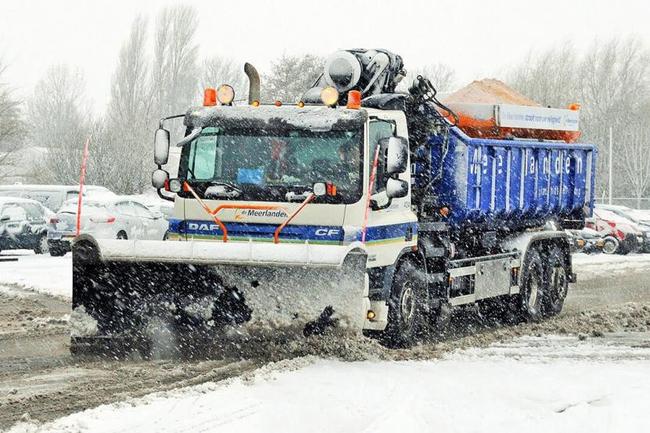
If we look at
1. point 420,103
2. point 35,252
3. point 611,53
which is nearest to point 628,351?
point 420,103

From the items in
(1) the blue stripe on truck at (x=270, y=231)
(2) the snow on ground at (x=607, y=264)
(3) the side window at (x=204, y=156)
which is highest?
(3) the side window at (x=204, y=156)

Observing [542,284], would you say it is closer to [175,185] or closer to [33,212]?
[175,185]

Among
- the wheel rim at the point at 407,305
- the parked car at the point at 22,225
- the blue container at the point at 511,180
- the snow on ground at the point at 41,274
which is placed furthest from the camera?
the parked car at the point at 22,225

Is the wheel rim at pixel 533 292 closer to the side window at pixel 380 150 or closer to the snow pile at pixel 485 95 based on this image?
the snow pile at pixel 485 95

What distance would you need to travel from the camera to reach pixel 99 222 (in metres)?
26.4

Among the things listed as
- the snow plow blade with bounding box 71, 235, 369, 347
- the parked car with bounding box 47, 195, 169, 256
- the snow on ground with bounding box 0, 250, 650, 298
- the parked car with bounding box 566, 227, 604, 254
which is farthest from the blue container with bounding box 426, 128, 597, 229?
the parked car with bounding box 566, 227, 604, 254

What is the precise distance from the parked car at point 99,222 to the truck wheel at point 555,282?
38.8 feet

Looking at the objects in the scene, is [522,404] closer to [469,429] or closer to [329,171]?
[469,429]

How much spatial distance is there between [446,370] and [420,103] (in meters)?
3.61

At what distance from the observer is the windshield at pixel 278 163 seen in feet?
36.0

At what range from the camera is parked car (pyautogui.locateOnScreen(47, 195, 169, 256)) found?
26.4 metres

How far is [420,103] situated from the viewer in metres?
12.9

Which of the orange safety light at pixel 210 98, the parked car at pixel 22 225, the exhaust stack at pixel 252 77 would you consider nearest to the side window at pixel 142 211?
the parked car at pixel 22 225

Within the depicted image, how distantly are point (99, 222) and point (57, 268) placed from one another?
3.88 metres
